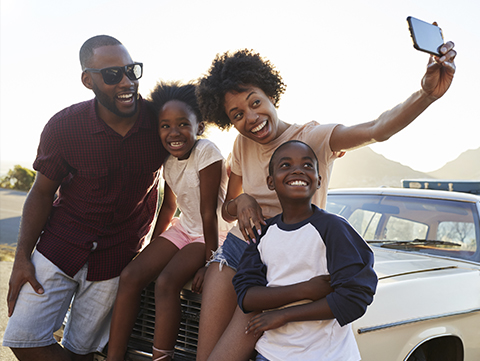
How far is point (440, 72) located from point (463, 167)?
70.5 ft

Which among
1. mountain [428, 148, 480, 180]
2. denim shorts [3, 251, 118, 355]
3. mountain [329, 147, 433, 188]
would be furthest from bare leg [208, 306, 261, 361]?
mountain [428, 148, 480, 180]

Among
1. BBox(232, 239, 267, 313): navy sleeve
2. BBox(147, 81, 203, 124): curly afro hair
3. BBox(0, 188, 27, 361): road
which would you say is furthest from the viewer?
BBox(0, 188, 27, 361): road

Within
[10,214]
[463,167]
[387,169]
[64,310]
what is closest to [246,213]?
[64,310]

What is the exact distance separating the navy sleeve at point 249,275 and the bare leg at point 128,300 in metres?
0.84

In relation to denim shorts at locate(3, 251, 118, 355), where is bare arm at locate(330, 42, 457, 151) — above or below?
above

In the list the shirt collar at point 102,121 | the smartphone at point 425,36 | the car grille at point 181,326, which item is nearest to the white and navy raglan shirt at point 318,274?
the car grille at point 181,326

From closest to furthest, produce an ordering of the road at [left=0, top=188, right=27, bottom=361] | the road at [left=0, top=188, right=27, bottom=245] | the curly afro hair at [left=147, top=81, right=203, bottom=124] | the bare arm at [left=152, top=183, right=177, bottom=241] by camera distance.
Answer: the curly afro hair at [left=147, top=81, right=203, bottom=124] < the bare arm at [left=152, top=183, right=177, bottom=241] < the road at [left=0, top=188, right=27, bottom=361] < the road at [left=0, top=188, right=27, bottom=245]

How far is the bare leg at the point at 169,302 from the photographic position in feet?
7.93

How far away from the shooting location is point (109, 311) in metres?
2.83

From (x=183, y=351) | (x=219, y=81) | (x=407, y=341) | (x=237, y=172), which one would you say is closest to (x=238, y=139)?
(x=237, y=172)

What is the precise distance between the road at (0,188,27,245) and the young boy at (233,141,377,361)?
9109 mm

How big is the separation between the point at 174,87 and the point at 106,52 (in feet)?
1.63

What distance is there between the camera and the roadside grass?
7.27 m

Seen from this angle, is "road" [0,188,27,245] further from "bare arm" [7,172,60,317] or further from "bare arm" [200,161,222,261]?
"bare arm" [200,161,222,261]
